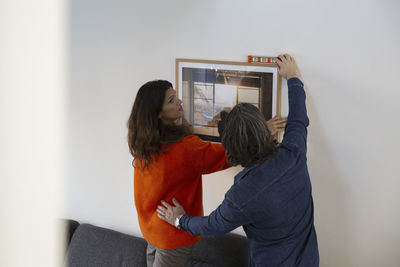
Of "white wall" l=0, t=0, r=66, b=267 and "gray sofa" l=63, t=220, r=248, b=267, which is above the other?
"white wall" l=0, t=0, r=66, b=267

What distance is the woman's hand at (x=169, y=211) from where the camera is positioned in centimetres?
159

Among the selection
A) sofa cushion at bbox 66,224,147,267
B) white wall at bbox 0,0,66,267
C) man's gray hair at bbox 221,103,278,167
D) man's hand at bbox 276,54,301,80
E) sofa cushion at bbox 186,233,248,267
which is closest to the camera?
white wall at bbox 0,0,66,267

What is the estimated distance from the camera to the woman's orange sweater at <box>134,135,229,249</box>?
1586 mm

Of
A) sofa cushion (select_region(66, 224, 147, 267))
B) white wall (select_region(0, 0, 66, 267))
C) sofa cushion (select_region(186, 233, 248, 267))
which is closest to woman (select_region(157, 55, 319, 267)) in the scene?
sofa cushion (select_region(186, 233, 248, 267))

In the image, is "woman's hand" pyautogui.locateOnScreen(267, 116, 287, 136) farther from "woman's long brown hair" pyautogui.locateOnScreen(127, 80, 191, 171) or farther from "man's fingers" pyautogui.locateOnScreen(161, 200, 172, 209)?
"man's fingers" pyautogui.locateOnScreen(161, 200, 172, 209)

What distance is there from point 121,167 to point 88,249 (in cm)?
52

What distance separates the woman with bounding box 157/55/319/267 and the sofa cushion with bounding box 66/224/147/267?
85cm

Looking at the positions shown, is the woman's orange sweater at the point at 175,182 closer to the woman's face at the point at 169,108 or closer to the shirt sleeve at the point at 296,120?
the woman's face at the point at 169,108

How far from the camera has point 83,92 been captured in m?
2.28

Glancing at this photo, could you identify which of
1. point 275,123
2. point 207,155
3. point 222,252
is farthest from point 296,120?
point 222,252

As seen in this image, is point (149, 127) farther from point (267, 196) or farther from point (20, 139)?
point (20, 139)

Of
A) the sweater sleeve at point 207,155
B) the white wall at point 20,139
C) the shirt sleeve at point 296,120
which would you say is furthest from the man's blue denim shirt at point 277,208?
the white wall at point 20,139

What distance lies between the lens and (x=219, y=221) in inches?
53.7

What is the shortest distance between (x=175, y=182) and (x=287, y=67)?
26.7 inches
